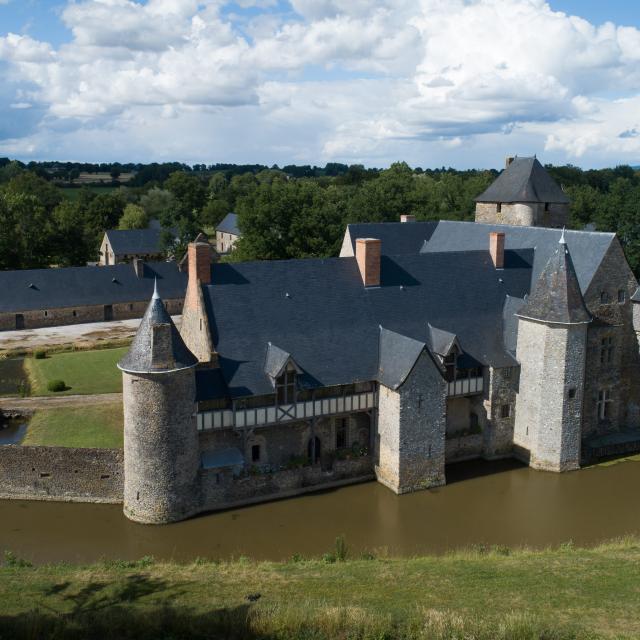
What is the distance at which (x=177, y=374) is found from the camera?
20250mm

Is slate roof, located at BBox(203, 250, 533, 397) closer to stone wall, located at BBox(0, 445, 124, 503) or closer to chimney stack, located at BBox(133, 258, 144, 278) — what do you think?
stone wall, located at BBox(0, 445, 124, 503)

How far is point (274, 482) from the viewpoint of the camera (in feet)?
73.0

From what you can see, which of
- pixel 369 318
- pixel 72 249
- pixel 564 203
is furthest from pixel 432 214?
pixel 369 318

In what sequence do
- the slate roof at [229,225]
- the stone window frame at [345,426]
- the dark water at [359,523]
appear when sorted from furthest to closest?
the slate roof at [229,225] → the stone window frame at [345,426] → the dark water at [359,523]

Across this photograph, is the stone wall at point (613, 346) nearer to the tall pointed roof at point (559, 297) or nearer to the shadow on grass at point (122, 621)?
the tall pointed roof at point (559, 297)

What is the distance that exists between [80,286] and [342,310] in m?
29.3

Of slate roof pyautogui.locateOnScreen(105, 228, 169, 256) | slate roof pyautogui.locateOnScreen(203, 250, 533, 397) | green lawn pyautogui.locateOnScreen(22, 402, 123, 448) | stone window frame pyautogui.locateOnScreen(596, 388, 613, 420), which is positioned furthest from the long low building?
stone window frame pyautogui.locateOnScreen(596, 388, 613, 420)

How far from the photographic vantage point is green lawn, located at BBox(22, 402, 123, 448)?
81.1 ft

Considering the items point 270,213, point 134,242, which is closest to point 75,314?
point 270,213

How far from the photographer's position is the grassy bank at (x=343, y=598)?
36.7 feet

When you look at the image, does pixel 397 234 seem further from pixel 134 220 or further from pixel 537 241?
pixel 134 220

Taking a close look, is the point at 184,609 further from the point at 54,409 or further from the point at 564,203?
the point at 564,203

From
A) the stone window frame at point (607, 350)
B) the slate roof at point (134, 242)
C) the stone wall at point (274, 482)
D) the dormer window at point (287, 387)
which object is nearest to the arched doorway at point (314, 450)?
the stone wall at point (274, 482)

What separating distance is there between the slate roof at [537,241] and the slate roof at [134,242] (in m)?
35.7
